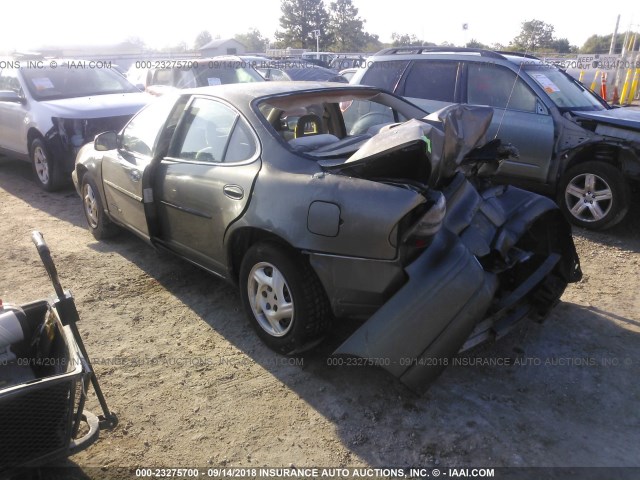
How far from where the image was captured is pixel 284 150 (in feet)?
10.7

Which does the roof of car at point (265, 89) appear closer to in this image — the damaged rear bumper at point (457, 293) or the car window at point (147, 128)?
the car window at point (147, 128)

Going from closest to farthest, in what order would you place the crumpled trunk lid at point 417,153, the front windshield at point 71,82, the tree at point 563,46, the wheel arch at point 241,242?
the crumpled trunk lid at point 417,153 → the wheel arch at point 241,242 → the front windshield at point 71,82 → the tree at point 563,46

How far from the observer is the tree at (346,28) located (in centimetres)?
6644

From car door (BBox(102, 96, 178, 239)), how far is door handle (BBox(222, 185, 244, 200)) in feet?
3.36

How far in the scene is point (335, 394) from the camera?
306 cm

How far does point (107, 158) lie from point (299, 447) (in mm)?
3414

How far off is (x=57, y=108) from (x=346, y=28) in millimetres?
66765

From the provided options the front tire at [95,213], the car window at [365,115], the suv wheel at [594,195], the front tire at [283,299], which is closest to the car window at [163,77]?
the front tire at [95,213]

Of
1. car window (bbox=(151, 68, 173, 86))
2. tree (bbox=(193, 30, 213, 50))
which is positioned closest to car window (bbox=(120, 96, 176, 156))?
car window (bbox=(151, 68, 173, 86))

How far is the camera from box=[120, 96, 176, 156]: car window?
14.1 feet

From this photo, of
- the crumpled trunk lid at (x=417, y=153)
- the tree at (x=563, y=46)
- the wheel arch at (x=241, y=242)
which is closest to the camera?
the crumpled trunk lid at (x=417, y=153)

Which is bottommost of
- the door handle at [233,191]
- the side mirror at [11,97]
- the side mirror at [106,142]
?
the door handle at [233,191]

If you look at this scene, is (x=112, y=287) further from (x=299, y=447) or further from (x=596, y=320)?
(x=596, y=320)

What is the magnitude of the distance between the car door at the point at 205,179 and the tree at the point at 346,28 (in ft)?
215
